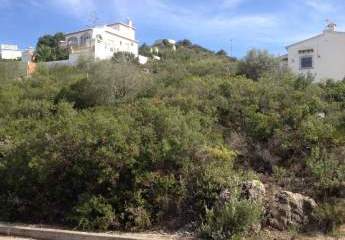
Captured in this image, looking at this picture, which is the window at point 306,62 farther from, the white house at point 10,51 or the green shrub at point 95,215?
the white house at point 10,51

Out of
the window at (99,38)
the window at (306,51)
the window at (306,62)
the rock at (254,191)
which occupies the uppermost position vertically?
the window at (99,38)

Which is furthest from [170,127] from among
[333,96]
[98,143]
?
[333,96]

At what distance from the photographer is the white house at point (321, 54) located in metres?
38.2

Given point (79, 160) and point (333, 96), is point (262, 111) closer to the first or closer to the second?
point (333, 96)

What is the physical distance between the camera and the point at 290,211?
8812 millimetres

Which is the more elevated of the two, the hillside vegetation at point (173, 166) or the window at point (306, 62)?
the window at point (306, 62)

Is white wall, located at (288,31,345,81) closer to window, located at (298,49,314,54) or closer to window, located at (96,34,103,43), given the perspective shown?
window, located at (298,49,314,54)

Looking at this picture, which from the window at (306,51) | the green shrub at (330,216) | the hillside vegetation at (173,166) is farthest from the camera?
the window at (306,51)

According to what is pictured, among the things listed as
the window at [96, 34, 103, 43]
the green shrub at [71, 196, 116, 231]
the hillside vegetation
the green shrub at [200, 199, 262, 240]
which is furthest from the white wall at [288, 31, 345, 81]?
the window at [96, 34, 103, 43]

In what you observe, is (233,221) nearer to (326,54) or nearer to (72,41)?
(326,54)

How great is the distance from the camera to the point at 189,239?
8609 mm

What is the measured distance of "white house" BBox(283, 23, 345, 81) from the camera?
38.2 meters

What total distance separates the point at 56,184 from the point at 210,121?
4.03m

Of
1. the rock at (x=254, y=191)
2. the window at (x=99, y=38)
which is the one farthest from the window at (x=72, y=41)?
the rock at (x=254, y=191)
